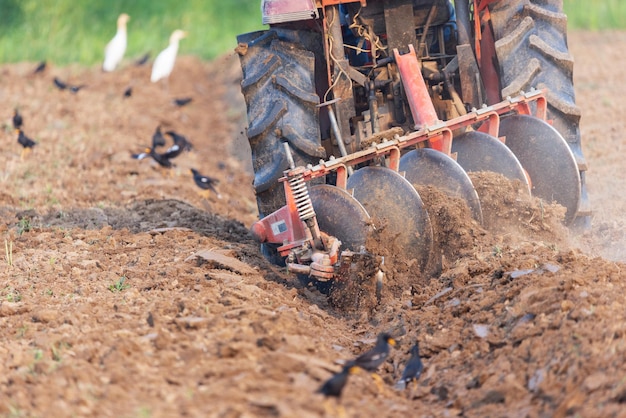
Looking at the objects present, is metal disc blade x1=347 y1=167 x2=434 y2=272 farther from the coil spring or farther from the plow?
the coil spring

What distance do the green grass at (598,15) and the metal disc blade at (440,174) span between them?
1529cm

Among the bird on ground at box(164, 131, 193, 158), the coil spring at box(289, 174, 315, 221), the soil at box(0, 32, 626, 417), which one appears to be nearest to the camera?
the soil at box(0, 32, 626, 417)

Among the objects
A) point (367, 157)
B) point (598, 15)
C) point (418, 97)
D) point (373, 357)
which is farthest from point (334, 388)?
point (598, 15)

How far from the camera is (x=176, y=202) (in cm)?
871

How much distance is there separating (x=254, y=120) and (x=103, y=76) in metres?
12.5

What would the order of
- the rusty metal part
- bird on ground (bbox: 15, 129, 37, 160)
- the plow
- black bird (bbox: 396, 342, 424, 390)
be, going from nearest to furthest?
1. black bird (bbox: 396, 342, 424, 390)
2. the plow
3. the rusty metal part
4. bird on ground (bbox: 15, 129, 37, 160)

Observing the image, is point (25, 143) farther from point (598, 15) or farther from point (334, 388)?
point (598, 15)

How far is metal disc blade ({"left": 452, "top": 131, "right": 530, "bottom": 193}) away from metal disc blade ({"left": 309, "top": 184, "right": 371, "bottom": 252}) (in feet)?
2.92

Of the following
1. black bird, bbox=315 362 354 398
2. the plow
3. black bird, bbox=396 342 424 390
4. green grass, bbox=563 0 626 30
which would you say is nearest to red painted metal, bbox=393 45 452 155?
the plow

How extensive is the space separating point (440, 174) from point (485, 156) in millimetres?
375

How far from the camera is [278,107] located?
21.1 feet

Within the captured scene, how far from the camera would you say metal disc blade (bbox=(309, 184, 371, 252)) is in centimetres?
571

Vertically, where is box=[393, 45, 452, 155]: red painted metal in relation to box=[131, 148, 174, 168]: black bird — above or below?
above

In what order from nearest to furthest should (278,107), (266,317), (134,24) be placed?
(266,317)
(278,107)
(134,24)
